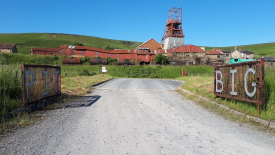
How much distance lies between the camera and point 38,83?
836 centimetres

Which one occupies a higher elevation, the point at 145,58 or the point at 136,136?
the point at 145,58

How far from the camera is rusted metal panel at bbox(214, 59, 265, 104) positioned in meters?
6.60

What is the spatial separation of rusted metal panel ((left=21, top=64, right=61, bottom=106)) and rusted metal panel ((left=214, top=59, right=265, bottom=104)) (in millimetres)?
7170

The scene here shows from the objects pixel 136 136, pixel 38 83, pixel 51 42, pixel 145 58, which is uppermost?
pixel 51 42

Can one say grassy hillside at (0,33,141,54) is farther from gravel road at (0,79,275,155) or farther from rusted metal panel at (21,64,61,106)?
gravel road at (0,79,275,155)

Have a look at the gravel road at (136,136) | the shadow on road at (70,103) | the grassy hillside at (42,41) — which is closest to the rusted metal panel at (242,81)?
the gravel road at (136,136)

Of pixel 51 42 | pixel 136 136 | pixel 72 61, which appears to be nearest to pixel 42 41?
pixel 51 42

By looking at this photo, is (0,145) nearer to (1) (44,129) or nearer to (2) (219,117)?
(1) (44,129)

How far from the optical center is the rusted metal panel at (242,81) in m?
6.60

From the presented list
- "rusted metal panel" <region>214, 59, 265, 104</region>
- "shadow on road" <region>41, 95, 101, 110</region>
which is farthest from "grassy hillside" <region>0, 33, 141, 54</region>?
"rusted metal panel" <region>214, 59, 265, 104</region>

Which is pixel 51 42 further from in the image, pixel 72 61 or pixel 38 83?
pixel 38 83

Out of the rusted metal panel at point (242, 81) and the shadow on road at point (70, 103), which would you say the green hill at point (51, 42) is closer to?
the shadow on road at point (70, 103)

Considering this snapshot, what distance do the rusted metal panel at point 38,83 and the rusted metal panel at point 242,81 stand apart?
23.5 feet

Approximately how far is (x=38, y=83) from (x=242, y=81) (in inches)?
290
